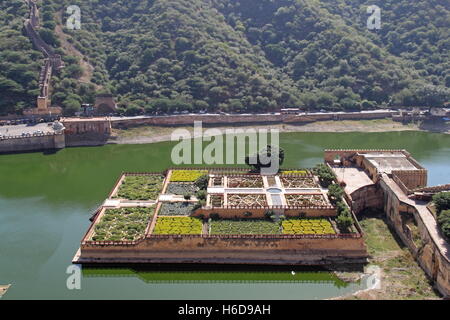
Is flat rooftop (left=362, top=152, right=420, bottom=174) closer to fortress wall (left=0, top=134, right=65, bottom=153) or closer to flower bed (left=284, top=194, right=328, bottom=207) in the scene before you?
flower bed (left=284, top=194, right=328, bottom=207)

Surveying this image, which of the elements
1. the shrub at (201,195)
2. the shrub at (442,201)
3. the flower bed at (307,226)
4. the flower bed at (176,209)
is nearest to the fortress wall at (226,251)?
the flower bed at (307,226)

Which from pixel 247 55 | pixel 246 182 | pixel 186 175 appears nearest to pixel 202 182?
pixel 246 182

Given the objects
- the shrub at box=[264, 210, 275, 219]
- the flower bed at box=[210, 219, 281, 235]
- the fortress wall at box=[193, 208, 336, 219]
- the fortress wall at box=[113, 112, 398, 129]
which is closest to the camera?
the flower bed at box=[210, 219, 281, 235]

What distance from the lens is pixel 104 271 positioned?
1347 inches

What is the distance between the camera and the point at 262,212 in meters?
38.2

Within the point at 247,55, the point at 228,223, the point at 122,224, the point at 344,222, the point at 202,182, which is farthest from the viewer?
the point at 247,55

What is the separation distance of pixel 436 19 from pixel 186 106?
56424mm

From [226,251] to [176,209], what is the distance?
6610 millimetres

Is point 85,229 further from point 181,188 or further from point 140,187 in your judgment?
point 181,188

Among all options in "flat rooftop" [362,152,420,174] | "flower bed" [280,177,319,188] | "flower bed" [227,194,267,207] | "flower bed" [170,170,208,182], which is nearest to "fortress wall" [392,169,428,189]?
"flat rooftop" [362,152,420,174]

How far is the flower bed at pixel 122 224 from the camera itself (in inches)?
1415

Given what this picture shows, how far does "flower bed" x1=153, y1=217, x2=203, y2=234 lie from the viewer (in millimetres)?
35938

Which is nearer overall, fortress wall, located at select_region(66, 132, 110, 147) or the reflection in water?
the reflection in water

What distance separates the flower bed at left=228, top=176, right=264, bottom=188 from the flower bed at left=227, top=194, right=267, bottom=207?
2199mm
